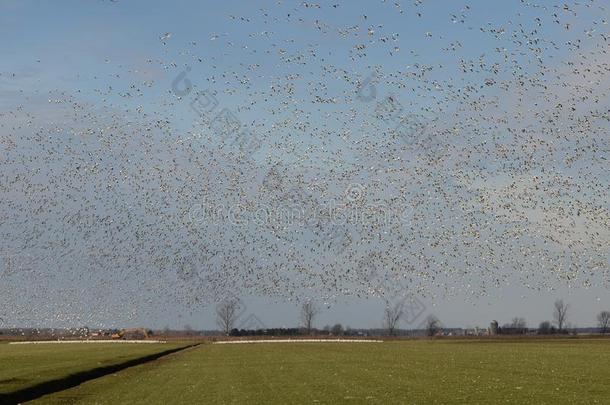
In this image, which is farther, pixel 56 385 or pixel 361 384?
pixel 56 385

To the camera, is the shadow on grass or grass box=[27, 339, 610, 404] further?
the shadow on grass

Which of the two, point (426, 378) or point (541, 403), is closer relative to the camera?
point (541, 403)

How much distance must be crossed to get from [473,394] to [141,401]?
1209 cm

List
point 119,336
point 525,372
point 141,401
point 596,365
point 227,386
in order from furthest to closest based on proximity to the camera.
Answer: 1. point 119,336
2. point 596,365
3. point 525,372
4. point 227,386
5. point 141,401

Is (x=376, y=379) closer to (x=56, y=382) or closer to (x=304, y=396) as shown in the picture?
(x=304, y=396)

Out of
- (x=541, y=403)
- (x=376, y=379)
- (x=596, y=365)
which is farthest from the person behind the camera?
(x=596, y=365)

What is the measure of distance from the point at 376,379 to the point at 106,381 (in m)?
14.7

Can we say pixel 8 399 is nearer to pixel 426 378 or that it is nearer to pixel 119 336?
pixel 426 378

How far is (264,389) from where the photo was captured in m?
36.2

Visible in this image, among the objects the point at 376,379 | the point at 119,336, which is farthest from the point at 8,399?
the point at 119,336

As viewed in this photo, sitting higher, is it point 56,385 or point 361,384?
point 361,384

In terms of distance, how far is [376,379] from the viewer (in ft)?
134

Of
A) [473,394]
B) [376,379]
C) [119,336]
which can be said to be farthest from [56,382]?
[119,336]

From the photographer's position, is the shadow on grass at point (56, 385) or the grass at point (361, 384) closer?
the grass at point (361, 384)
